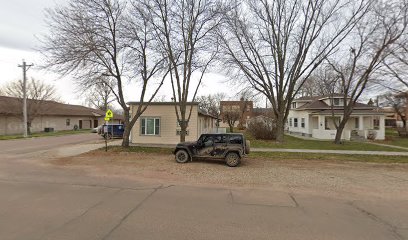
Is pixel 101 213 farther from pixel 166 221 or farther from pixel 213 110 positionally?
pixel 213 110

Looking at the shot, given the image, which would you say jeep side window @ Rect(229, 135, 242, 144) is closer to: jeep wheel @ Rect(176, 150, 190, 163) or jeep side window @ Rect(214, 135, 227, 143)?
jeep side window @ Rect(214, 135, 227, 143)

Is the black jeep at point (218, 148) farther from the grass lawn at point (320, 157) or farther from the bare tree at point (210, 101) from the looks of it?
the bare tree at point (210, 101)

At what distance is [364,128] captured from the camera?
95.9ft

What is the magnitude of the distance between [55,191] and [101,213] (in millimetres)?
2598

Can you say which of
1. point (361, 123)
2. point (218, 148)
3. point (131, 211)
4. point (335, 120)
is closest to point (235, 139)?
point (218, 148)

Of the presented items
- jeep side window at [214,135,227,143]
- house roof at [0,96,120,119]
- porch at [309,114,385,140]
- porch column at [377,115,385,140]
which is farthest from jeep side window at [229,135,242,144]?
house roof at [0,96,120,119]

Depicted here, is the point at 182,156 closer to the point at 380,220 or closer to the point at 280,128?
the point at 380,220

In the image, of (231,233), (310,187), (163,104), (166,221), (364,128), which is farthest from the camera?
(364,128)

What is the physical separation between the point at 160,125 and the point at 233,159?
11321 millimetres

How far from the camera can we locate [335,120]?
29.2 meters

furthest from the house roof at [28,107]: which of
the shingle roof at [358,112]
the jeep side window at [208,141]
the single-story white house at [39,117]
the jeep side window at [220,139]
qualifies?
the shingle roof at [358,112]

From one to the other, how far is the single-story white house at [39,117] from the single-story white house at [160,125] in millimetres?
21902

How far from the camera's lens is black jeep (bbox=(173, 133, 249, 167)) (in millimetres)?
11445

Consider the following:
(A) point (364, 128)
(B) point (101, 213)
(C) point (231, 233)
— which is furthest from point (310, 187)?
(A) point (364, 128)
